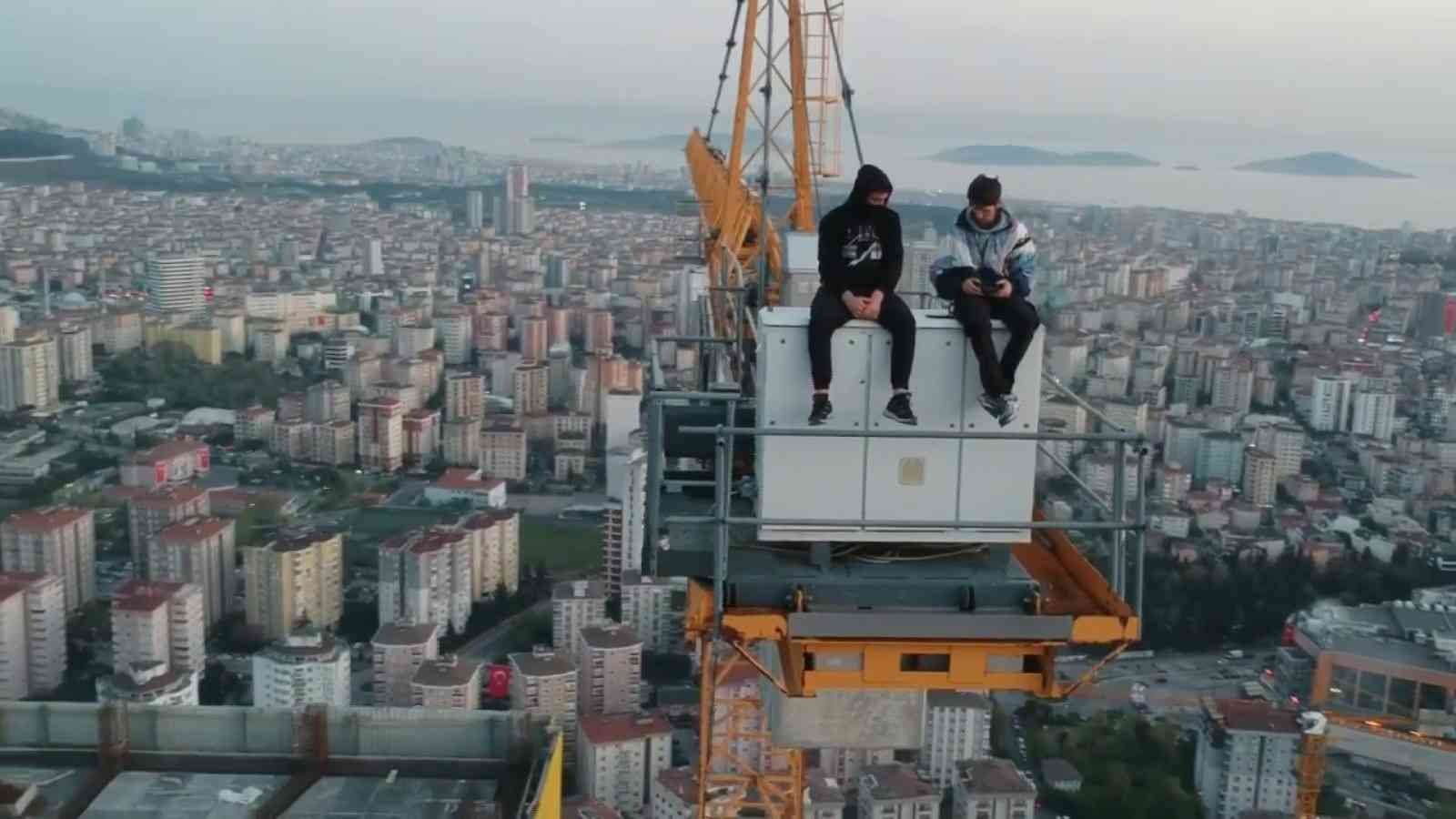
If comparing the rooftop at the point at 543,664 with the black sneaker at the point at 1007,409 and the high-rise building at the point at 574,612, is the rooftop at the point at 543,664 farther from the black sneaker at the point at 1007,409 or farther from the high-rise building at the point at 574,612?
the black sneaker at the point at 1007,409

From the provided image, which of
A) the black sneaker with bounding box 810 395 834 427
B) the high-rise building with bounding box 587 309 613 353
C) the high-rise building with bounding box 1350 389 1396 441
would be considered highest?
the black sneaker with bounding box 810 395 834 427

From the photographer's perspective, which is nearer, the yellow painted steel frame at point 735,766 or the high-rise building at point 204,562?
the yellow painted steel frame at point 735,766

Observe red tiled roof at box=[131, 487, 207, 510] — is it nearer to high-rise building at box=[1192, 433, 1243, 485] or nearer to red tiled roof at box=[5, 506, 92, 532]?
red tiled roof at box=[5, 506, 92, 532]

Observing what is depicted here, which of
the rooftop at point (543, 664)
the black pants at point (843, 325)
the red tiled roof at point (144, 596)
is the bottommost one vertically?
the rooftop at point (543, 664)

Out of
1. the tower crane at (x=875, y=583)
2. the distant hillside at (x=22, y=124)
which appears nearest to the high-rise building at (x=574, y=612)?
the tower crane at (x=875, y=583)

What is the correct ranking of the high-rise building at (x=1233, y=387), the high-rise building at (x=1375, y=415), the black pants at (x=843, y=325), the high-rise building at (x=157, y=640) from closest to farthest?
the black pants at (x=843, y=325) < the high-rise building at (x=157, y=640) < the high-rise building at (x=1375, y=415) < the high-rise building at (x=1233, y=387)

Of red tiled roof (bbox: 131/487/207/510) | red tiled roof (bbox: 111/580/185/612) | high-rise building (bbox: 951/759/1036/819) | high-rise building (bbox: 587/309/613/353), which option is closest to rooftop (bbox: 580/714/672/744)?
high-rise building (bbox: 951/759/1036/819)

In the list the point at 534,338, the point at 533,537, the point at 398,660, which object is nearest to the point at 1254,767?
the point at 398,660

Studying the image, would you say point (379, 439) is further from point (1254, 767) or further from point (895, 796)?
point (1254, 767)
